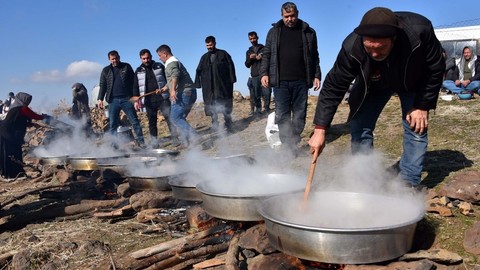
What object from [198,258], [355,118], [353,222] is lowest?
[198,258]

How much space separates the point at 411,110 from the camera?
363 cm

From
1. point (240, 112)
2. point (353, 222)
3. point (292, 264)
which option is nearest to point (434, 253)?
point (353, 222)

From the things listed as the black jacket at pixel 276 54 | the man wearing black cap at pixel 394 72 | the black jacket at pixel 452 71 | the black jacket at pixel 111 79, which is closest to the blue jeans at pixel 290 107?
the black jacket at pixel 276 54

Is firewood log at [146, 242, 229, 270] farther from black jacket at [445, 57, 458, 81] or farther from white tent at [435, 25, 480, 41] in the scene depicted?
white tent at [435, 25, 480, 41]

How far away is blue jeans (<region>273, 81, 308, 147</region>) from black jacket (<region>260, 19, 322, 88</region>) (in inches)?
5.1

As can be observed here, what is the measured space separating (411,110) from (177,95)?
A: 5.51 meters

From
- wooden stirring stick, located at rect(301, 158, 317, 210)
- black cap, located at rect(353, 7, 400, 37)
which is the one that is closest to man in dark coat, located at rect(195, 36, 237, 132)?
wooden stirring stick, located at rect(301, 158, 317, 210)

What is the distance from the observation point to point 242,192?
4.13 m

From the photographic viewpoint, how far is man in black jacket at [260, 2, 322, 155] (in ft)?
20.1

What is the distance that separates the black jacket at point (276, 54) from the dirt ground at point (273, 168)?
4.00ft

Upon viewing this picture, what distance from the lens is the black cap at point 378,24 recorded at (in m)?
2.76

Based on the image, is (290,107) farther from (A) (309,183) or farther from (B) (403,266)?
(B) (403,266)

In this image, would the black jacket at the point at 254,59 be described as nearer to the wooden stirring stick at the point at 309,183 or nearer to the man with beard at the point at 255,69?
the man with beard at the point at 255,69

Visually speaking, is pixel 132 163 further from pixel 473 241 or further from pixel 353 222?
pixel 473 241
